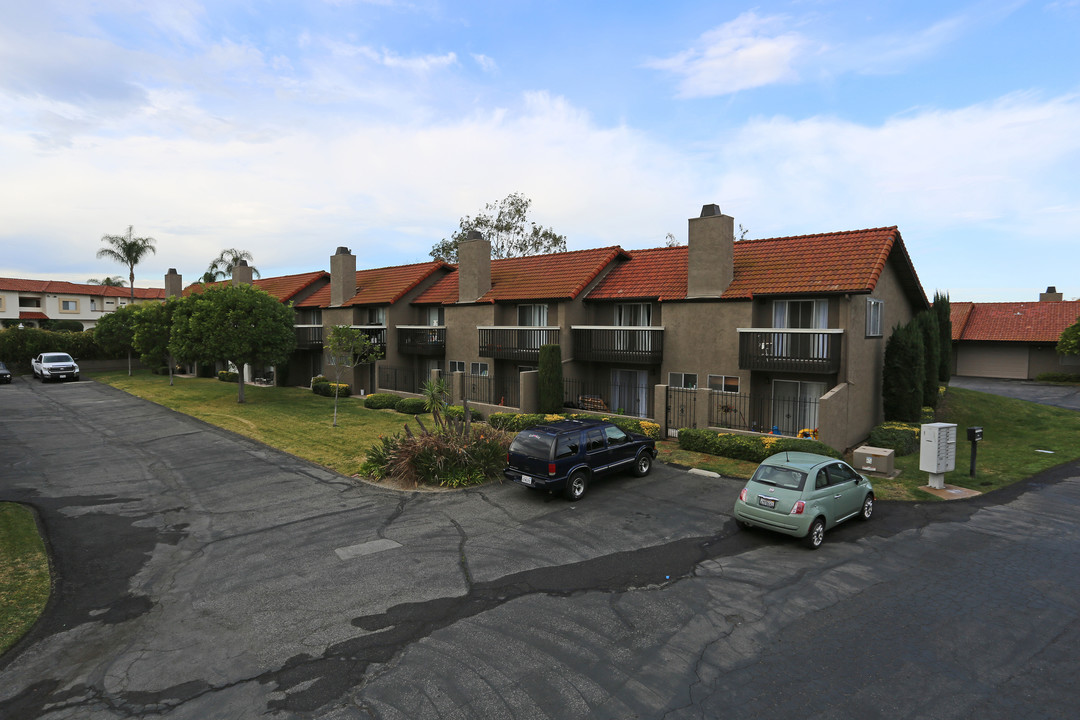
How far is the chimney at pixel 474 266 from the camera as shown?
29422 mm

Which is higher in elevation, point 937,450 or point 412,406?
point 937,450

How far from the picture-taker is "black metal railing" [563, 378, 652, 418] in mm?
24844

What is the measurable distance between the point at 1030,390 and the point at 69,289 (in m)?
103

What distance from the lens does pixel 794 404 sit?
20406 millimetres

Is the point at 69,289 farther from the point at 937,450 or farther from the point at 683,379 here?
the point at 937,450

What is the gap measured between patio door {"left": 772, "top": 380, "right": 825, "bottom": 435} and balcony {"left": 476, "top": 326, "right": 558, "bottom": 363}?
32.2 feet

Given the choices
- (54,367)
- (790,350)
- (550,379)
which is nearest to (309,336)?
(550,379)

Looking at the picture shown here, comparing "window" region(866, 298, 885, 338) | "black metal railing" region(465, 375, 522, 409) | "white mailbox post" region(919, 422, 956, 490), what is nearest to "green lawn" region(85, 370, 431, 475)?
"black metal railing" region(465, 375, 522, 409)

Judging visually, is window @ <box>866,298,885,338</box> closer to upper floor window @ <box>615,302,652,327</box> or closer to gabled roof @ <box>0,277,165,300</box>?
upper floor window @ <box>615,302,652,327</box>

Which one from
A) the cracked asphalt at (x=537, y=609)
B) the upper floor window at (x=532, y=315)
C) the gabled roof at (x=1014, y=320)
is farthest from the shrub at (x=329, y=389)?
the gabled roof at (x=1014, y=320)

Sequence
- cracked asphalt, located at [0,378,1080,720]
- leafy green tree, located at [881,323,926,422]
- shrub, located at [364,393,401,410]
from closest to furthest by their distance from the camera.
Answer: cracked asphalt, located at [0,378,1080,720], leafy green tree, located at [881,323,926,422], shrub, located at [364,393,401,410]

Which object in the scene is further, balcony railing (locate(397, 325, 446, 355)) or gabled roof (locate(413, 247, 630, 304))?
balcony railing (locate(397, 325, 446, 355))

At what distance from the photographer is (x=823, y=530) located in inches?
447

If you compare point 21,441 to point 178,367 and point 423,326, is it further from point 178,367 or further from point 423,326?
point 178,367
